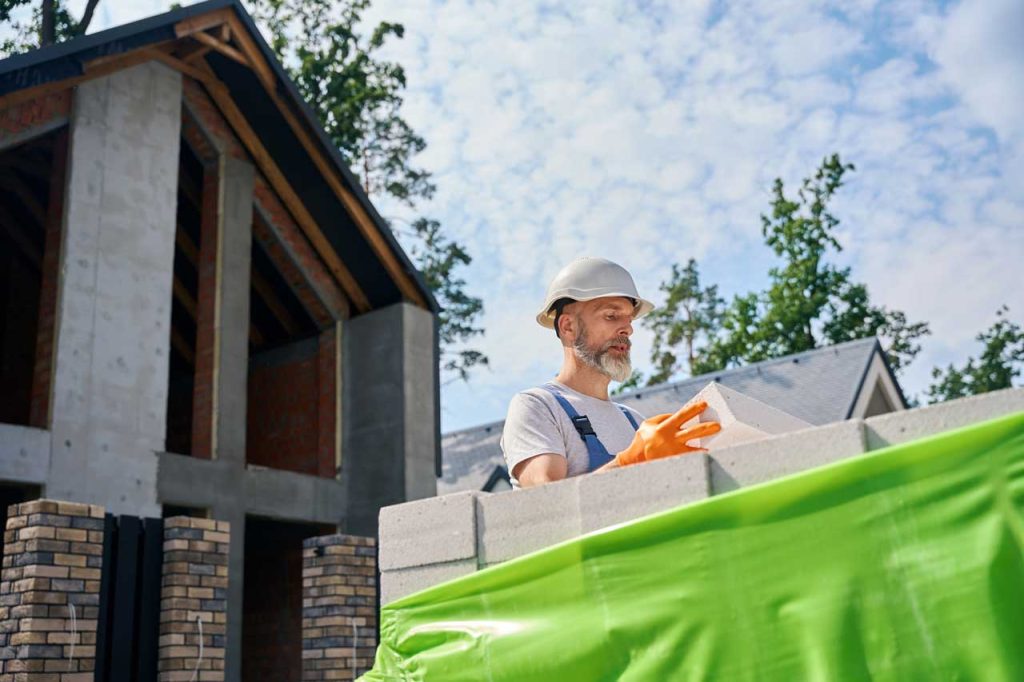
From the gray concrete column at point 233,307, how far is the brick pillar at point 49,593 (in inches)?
158

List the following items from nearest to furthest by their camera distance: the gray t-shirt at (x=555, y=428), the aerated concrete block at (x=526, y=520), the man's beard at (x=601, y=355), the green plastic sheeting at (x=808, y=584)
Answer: the green plastic sheeting at (x=808, y=584), the aerated concrete block at (x=526, y=520), the gray t-shirt at (x=555, y=428), the man's beard at (x=601, y=355)

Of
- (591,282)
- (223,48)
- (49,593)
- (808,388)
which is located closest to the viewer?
(591,282)

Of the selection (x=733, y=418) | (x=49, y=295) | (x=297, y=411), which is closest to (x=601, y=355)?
(x=733, y=418)

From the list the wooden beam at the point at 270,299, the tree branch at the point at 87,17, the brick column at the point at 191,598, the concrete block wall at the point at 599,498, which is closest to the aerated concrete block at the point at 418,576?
the concrete block wall at the point at 599,498

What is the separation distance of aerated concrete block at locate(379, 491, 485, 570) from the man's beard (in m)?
0.80

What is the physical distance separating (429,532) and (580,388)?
862 millimetres

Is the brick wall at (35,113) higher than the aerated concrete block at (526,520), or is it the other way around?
the brick wall at (35,113)

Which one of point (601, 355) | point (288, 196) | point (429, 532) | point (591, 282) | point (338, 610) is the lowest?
point (429, 532)

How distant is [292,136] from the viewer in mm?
12117

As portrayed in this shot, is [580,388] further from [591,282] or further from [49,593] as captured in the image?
[49,593]

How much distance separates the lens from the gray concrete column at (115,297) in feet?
31.9

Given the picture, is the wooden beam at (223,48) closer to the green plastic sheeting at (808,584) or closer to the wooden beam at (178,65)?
the wooden beam at (178,65)

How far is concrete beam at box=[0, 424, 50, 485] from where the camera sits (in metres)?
9.06

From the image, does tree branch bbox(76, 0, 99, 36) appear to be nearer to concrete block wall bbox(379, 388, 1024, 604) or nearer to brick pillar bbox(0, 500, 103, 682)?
brick pillar bbox(0, 500, 103, 682)
